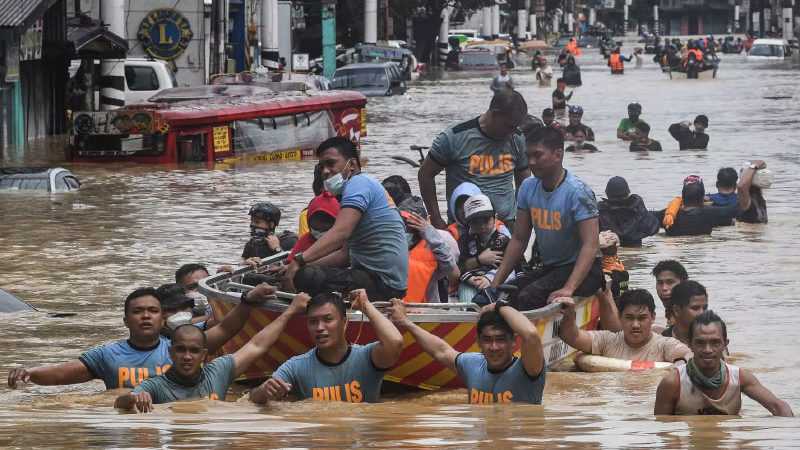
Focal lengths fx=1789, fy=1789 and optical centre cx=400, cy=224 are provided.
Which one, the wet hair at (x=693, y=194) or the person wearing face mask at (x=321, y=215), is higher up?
the person wearing face mask at (x=321, y=215)

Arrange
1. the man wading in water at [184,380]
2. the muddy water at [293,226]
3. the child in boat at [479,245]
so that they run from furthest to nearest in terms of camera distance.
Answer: the child in boat at [479,245], the man wading in water at [184,380], the muddy water at [293,226]

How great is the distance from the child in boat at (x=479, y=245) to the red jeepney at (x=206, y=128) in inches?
653

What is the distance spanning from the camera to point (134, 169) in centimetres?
2881

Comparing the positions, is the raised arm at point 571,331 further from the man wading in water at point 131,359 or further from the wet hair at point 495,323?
the man wading in water at point 131,359

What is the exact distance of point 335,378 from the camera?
9492 mm

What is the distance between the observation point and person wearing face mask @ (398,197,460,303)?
Answer: 11.5 metres

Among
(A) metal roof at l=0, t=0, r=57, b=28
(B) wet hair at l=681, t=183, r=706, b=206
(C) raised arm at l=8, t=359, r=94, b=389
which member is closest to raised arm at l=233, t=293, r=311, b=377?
(C) raised arm at l=8, t=359, r=94, b=389

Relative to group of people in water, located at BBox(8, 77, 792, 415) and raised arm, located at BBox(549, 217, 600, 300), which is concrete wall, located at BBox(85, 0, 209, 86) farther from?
raised arm, located at BBox(549, 217, 600, 300)

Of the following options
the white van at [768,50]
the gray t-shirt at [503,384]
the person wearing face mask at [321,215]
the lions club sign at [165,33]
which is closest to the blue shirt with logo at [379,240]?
the person wearing face mask at [321,215]

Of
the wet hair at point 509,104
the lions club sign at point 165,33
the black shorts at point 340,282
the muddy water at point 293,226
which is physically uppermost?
the lions club sign at point 165,33

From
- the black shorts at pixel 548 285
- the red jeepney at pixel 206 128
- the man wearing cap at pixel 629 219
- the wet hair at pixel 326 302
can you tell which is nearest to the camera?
the wet hair at pixel 326 302

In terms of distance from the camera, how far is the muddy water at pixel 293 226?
26.0 ft

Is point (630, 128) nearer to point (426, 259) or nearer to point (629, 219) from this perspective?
point (629, 219)

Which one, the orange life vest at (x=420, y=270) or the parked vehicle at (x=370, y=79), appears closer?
the orange life vest at (x=420, y=270)
